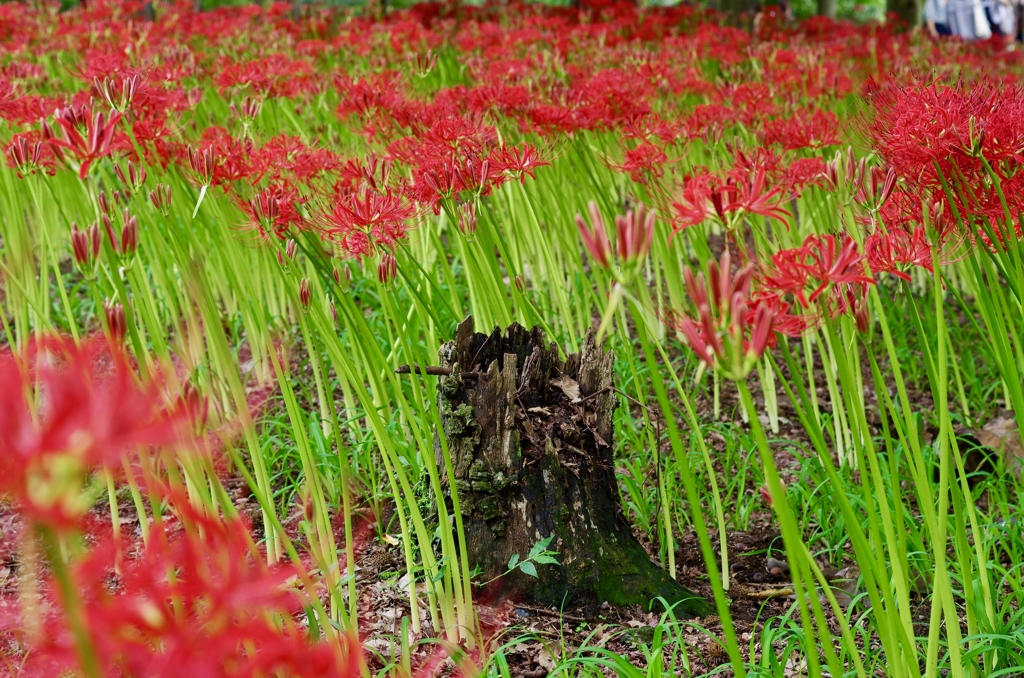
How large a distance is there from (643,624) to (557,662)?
346 millimetres

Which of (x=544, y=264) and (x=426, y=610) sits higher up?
(x=544, y=264)

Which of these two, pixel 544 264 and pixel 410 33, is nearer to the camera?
pixel 544 264

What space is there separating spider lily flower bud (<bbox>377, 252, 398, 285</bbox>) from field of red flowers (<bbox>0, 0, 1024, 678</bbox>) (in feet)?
0.04

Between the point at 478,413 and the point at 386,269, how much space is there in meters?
0.43

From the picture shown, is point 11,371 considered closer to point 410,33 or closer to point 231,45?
point 231,45

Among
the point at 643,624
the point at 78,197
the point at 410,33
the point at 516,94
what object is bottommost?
the point at 643,624

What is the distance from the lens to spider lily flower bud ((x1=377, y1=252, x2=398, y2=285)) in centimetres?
236

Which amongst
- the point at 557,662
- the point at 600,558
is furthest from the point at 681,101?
the point at 557,662

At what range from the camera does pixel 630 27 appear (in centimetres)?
916

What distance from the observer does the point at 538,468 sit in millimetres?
2367

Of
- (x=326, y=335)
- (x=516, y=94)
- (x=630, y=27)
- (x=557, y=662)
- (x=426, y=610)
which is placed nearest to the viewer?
(x=557, y=662)

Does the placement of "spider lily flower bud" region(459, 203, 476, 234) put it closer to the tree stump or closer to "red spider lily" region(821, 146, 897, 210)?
the tree stump

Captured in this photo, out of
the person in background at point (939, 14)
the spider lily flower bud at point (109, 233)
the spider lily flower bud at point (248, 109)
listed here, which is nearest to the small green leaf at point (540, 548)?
the spider lily flower bud at point (109, 233)

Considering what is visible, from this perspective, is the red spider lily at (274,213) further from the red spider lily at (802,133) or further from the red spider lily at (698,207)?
the red spider lily at (802,133)
